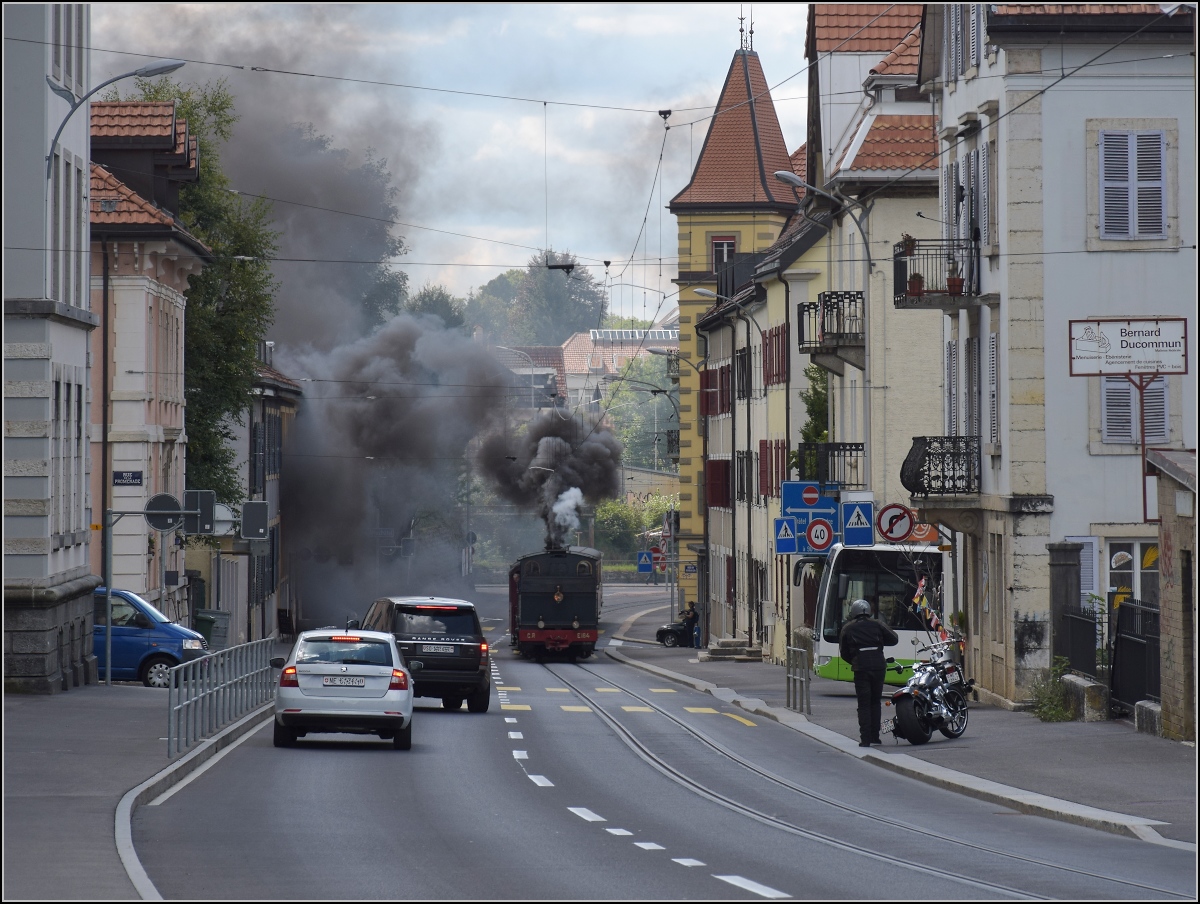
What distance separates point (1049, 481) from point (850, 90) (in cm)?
1935

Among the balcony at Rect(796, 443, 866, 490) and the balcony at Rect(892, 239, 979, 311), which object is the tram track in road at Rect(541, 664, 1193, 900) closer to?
the balcony at Rect(892, 239, 979, 311)

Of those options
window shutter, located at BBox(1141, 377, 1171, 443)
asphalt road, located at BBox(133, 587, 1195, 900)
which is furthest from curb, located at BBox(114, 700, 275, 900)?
window shutter, located at BBox(1141, 377, 1171, 443)

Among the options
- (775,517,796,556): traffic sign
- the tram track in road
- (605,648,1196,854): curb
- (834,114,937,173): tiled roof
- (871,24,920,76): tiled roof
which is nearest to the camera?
the tram track in road

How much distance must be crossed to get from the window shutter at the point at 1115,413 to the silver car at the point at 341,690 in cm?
1083

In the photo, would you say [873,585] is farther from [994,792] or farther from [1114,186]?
[994,792]

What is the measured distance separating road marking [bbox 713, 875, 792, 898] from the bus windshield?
22.0 metres

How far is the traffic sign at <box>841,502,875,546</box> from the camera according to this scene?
29.3 m

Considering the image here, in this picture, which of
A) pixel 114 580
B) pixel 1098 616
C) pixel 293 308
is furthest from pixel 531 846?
pixel 293 308

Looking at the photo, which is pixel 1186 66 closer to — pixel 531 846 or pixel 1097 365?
pixel 1097 365

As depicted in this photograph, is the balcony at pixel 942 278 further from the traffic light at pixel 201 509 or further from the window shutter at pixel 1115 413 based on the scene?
the traffic light at pixel 201 509

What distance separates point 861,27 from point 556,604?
22.7 metres

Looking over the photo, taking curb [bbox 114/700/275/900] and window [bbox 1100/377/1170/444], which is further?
window [bbox 1100/377/1170/444]

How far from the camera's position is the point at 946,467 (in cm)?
2806

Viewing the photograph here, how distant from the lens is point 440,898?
33.7 ft
